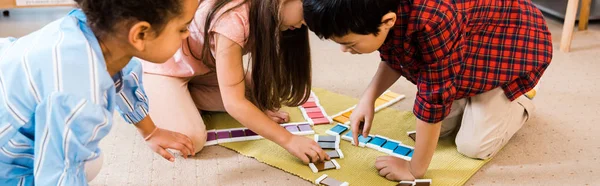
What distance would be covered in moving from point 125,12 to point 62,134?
193 mm

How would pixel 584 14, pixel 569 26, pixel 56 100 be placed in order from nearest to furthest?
1. pixel 56 100
2. pixel 569 26
3. pixel 584 14

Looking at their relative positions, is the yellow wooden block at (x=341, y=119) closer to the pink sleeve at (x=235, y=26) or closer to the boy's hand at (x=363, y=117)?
the boy's hand at (x=363, y=117)

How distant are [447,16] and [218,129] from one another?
28.0 inches

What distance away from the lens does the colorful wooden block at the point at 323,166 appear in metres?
1.33

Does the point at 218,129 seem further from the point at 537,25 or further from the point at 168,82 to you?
the point at 537,25

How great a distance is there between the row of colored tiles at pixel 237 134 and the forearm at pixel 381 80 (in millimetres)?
195

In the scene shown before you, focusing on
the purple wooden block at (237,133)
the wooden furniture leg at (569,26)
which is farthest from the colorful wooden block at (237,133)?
the wooden furniture leg at (569,26)

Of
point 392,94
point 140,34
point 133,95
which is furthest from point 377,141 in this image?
point 140,34

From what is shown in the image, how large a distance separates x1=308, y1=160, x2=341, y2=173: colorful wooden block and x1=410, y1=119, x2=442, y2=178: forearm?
175 mm

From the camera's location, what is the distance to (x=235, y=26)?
125cm

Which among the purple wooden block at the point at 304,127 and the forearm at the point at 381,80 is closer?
the forearm at the point at 381,80

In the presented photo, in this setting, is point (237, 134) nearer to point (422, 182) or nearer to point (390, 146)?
point (390, 146)

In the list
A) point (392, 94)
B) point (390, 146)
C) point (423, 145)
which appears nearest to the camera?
point (423, 145)

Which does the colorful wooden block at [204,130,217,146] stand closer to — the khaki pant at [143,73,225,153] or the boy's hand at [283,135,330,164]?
the khaki pant at [143,73,225,153]
